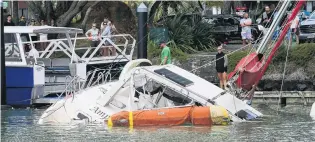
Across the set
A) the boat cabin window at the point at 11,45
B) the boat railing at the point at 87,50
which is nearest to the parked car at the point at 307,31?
the boat railing at the point at 87,50

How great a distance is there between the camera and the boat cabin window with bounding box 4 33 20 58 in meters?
33.2

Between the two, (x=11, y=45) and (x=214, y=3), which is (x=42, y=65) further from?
(x=214, y=3)

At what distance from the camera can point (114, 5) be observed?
47.9m

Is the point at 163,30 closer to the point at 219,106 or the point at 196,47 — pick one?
the point at 196,47

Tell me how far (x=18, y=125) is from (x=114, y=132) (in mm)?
3389

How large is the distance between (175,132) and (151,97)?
83.7 inches

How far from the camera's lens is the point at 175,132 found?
24.0 meters

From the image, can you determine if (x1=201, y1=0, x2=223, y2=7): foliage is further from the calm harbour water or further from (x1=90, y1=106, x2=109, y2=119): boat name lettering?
(x1=90, y1=106, x2=109, y2=119): boat name lettering

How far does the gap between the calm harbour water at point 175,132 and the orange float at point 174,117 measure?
0.71 feet

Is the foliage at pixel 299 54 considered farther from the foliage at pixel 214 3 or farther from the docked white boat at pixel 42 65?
the foliage at pixel 214 3

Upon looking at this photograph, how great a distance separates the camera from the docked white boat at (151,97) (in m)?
25.5

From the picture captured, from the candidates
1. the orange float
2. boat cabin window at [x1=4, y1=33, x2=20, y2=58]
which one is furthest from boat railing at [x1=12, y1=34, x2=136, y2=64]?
the orange float

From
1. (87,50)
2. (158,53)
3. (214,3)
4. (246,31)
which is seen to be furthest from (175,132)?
(214,3)

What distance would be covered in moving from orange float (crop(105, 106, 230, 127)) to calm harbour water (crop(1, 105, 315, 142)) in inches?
8.5
